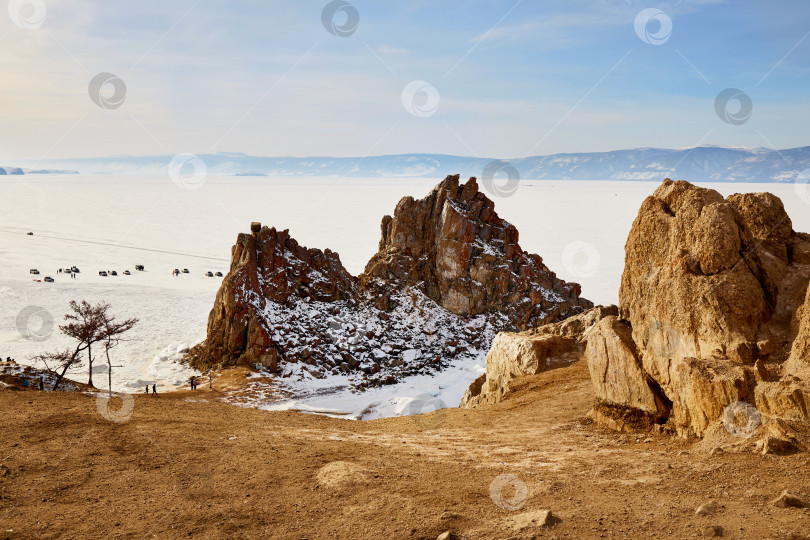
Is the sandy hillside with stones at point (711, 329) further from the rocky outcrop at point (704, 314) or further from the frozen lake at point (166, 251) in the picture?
the frozen lake at point (166, 251)

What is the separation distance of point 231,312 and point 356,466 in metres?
26.6

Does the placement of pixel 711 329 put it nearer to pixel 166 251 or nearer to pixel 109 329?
pixel 109 329

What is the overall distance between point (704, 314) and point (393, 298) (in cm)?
3240

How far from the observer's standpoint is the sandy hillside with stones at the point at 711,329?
10750mm

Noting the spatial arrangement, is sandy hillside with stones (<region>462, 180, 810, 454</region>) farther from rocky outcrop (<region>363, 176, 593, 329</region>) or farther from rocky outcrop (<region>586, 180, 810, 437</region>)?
rocky outcrop (<region>363, 176, 593, 329</region>)

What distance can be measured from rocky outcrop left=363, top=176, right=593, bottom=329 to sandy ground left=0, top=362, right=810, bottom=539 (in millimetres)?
28046

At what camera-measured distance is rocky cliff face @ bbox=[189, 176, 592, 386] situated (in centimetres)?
3669

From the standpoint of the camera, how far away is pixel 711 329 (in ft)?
40.7

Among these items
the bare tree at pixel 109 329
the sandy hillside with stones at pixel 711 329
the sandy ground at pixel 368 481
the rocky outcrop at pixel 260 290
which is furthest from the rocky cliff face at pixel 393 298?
the sandy hillside with stones at pixel 711 329

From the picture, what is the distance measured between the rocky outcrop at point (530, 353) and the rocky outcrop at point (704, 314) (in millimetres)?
6726

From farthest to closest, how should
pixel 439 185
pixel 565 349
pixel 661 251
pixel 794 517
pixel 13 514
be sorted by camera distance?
pixel 439 185
pixel 565 349
pixel 661 251
pixel 13 514
pixel 794 517

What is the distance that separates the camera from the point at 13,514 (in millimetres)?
10633

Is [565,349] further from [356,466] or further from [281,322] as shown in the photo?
[281,322]

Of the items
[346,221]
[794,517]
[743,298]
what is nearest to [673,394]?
[743,298]
